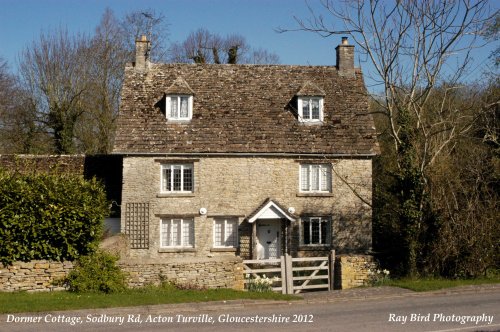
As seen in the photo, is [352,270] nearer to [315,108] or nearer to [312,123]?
[312,123]

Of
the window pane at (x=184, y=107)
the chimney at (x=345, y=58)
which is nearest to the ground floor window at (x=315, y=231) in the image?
the window pane at (x=184, y=107)

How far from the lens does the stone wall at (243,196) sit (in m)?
26.2

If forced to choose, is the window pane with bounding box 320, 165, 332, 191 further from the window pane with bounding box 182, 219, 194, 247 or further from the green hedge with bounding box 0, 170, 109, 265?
the green hedge with bounding box 0, 170, 109, 265

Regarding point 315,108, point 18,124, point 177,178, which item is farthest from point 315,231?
point 18,124

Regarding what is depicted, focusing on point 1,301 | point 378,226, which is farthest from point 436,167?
A: point 1,301

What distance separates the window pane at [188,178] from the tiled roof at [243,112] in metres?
0.97

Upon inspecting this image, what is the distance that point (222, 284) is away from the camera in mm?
19219

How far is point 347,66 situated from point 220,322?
20.1 metres

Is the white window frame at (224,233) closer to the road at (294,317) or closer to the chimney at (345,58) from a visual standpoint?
the road at (294,317)

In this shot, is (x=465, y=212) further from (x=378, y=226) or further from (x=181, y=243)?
(x=181, y=243)

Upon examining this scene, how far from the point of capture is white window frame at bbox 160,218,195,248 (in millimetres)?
26422

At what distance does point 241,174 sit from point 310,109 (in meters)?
5.02

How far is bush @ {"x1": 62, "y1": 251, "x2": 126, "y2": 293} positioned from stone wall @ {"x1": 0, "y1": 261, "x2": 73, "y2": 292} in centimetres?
44

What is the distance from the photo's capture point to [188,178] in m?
26.7
